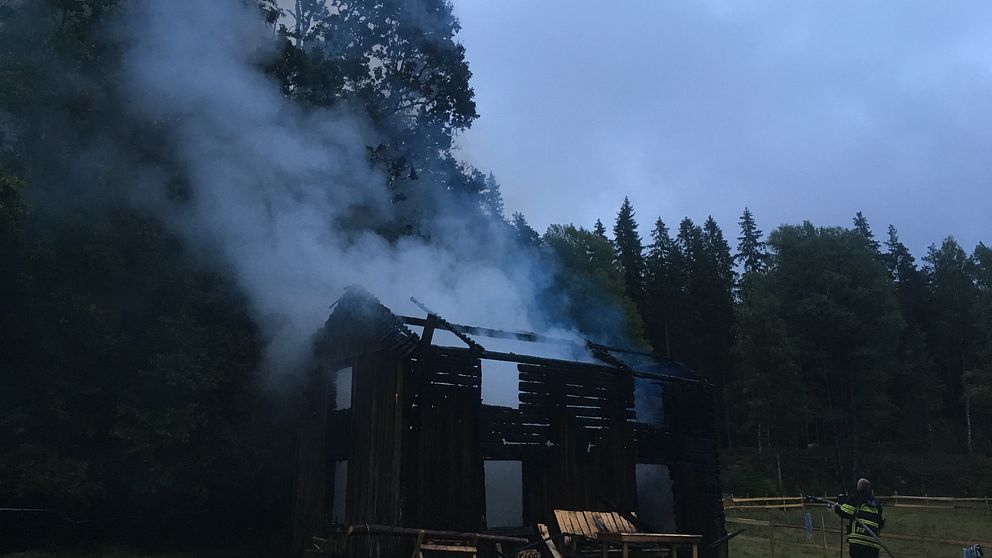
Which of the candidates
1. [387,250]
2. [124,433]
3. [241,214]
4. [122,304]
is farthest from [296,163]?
[124,433]

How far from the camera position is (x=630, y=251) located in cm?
5706

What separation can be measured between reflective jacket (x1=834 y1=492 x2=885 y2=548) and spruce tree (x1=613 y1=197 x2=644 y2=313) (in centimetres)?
4256

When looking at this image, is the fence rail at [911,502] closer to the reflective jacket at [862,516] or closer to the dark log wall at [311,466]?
the reflective jacket at [862,516]

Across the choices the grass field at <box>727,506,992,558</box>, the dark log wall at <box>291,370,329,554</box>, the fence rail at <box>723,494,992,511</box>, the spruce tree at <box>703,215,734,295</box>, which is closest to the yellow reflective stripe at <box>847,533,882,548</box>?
the grass field at <box>727,506,992,558</box>

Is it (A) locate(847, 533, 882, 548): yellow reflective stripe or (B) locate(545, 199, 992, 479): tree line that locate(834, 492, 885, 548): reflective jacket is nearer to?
(A) locate(847, 533, 882, 548): yellow reflective stripe

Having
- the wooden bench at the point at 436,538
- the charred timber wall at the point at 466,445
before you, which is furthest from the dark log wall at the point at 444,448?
the wooden bench at the point at 436,538

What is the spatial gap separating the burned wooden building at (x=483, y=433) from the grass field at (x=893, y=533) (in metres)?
3.47

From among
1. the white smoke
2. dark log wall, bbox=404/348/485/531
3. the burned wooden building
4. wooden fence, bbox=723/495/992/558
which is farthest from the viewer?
the white smoke

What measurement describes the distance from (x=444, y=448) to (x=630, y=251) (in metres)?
47.0

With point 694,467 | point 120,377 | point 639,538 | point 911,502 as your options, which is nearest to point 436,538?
point 639,538

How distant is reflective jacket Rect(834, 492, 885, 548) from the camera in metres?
9.34

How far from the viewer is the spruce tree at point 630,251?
174 feet

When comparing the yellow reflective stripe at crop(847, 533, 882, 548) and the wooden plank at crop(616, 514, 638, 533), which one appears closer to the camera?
the yellow reflective stripe at crop(847, 533, 882, 548)

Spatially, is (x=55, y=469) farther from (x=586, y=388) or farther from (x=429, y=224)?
(x=429, y=224)
